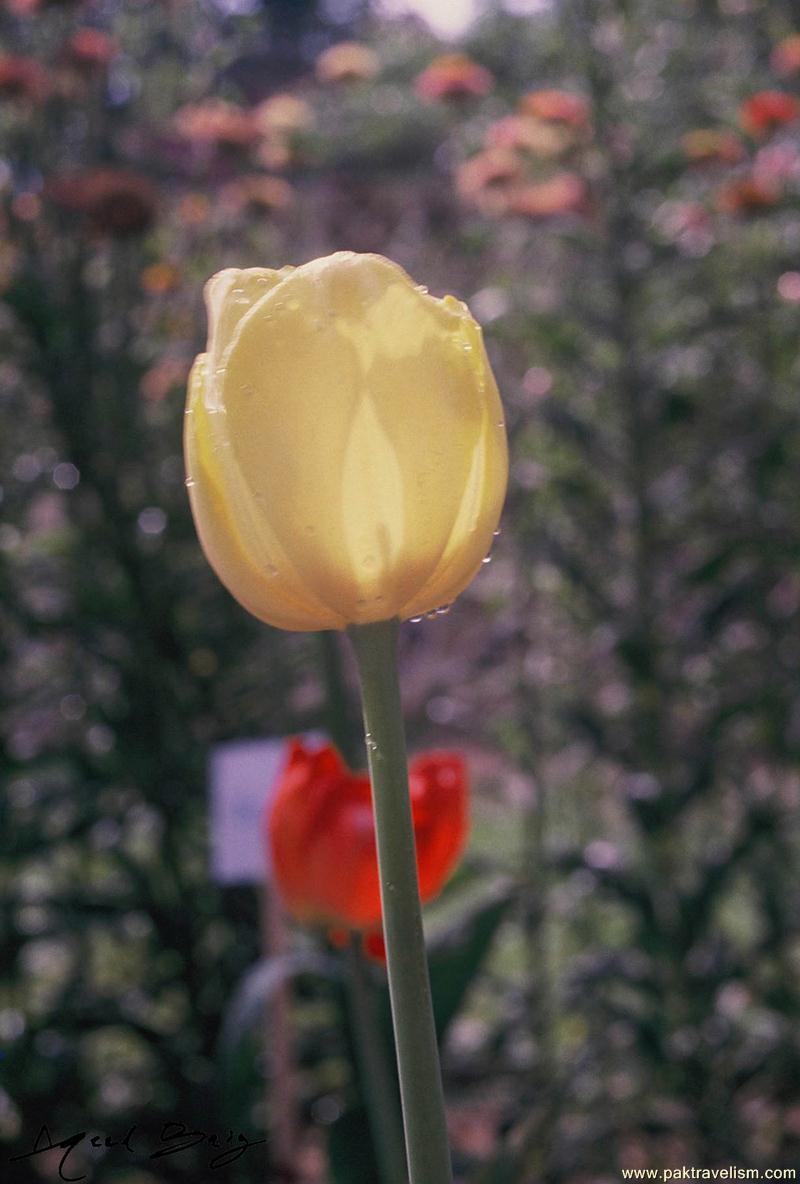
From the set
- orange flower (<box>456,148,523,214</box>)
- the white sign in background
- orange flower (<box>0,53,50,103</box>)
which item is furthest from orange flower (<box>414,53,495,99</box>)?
the white sign in background

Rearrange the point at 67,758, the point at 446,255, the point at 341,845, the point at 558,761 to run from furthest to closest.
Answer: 1. the point at 446,255
2. the point at 558,761
3. the point at 67,758
4. the point at 341,845

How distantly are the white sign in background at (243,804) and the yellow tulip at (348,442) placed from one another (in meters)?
0.87

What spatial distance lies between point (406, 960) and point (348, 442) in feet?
0.41

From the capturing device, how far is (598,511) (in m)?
1.97

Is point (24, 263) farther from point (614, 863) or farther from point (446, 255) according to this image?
point (446, 255)

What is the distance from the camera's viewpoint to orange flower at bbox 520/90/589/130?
1.85 metres

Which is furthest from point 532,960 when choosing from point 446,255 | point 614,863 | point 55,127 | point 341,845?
point 446,255

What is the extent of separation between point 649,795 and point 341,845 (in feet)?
3.28

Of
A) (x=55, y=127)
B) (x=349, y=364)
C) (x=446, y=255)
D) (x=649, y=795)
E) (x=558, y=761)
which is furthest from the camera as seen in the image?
(x=446, y=255)

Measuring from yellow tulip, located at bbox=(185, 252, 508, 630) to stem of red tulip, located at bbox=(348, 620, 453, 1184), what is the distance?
0.05 metres

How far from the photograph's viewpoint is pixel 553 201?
1846mm

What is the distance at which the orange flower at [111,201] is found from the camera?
176 cm
